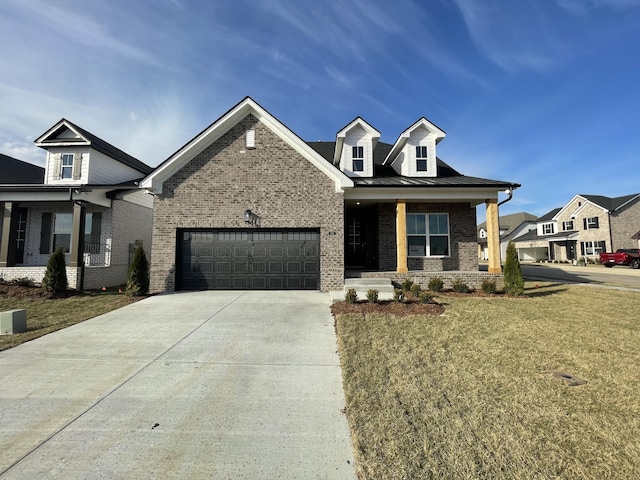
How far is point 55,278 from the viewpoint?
1065cm

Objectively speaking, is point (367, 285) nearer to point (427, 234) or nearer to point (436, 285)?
point (436, 285)

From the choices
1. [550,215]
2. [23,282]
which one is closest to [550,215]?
[550,215]

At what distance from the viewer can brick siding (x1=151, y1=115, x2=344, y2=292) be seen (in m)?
11.4

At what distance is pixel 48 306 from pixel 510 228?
196 feet

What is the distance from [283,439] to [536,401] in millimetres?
3070

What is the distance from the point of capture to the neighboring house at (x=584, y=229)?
3183 cm

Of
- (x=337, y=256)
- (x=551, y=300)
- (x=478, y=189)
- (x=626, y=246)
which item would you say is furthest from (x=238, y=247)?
(x=626, y=246)

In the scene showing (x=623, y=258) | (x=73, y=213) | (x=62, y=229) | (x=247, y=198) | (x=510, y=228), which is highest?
(x=510, y=228)

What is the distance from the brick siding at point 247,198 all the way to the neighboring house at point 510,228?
134 ft

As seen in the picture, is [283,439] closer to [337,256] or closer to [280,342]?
[280,342]

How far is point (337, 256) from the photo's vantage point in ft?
37.3

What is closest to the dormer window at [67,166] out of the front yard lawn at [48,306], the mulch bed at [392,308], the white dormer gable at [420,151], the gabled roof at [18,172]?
the gabled roof at [18,172]

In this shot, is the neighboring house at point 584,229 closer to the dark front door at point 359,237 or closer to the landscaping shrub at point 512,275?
the landscaping shrub at point 512,275

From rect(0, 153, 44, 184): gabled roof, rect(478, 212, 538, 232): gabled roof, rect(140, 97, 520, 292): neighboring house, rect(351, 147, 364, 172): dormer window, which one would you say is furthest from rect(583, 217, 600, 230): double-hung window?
rect(0, 153, 44, 184): gabled roof
